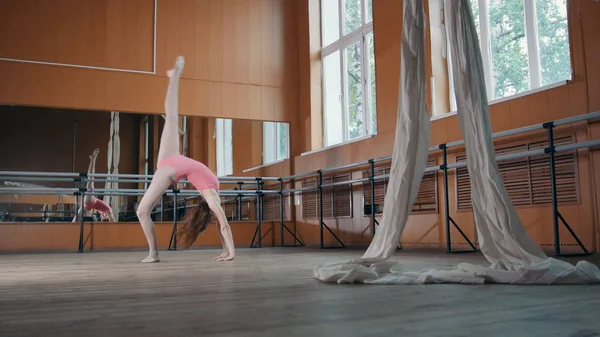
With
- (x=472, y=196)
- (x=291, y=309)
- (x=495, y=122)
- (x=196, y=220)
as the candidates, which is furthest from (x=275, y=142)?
(x=291, y=309)

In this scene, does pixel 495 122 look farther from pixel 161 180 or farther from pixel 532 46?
pixel 161 180

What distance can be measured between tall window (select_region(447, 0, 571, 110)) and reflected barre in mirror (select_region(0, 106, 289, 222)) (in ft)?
12.5

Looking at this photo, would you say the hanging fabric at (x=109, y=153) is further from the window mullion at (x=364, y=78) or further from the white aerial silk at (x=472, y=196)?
the white aerial silk at (x=472, y=196)

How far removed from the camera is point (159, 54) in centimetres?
Result: 812

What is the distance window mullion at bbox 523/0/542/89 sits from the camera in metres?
5.18

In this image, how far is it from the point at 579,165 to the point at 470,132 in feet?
7.62

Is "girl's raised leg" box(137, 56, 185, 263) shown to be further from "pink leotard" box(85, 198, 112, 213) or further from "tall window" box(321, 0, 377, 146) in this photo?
"tall window" box(321, 0, 377, 146)

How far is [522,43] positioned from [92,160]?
18.3ft

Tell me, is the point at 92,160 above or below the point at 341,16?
below

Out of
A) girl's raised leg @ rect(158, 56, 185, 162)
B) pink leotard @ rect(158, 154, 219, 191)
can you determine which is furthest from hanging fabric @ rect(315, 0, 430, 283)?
girl's raised leg @ rect(158, 56, 185, 162)

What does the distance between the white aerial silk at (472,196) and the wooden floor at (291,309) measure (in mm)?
142

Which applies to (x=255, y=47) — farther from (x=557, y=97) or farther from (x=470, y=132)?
(x=470, y=132)

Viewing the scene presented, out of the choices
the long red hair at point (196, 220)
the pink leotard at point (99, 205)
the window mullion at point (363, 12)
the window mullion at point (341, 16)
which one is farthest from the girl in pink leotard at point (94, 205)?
the window mullion at point (363, 12)

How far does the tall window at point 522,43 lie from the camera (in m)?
4.98
